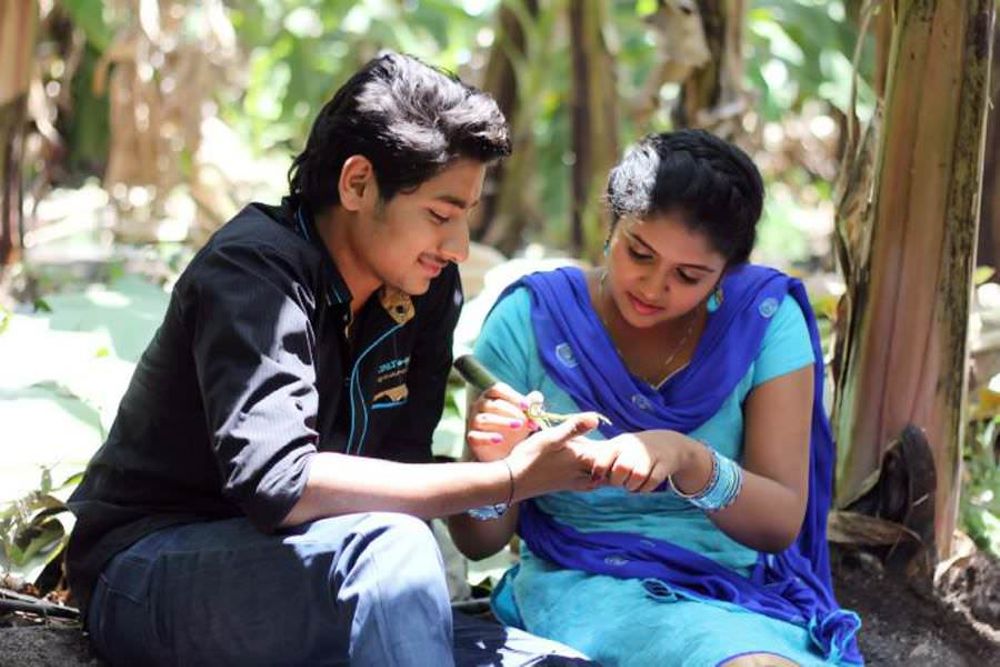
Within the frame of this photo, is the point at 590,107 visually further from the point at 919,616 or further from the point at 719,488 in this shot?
the point at 719,488

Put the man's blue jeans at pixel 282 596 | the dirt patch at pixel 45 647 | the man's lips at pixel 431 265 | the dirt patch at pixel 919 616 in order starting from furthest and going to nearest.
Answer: the dirt patch at pixel 919 616 < the dirt patch at pixel 45 647 < the man's lips at pixel 431 265 < the man's blue jeans at pixel 282 596

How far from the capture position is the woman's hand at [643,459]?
2447 millimetres

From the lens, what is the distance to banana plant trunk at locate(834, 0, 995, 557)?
10.7 feet

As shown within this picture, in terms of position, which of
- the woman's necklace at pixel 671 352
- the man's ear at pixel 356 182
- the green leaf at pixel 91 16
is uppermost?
the green leaf at pixel 91 16

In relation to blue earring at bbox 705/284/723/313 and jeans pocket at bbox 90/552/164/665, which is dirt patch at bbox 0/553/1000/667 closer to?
blue earring at bbox 705/284/723/313

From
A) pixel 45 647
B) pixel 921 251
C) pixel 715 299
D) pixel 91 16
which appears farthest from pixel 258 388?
pixel 91 16

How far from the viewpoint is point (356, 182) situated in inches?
97.3

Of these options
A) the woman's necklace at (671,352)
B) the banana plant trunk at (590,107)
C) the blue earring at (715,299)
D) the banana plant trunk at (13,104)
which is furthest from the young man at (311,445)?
the banana plant trunk at (590,107)

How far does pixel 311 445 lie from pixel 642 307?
2.39 feet

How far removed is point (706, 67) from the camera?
475 centimetres

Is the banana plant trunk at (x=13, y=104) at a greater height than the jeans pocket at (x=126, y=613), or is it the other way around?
the banana plant trunk at (x=13, y=104)

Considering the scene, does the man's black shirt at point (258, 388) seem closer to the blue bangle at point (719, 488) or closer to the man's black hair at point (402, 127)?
the man's black hair at point (402, 127)

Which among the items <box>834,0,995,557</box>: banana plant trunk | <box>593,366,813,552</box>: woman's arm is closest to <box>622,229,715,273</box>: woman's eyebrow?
<box>593,366,813,552</box>: woman's arm

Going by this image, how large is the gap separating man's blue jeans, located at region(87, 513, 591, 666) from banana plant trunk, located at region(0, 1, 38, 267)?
278 centimetres
